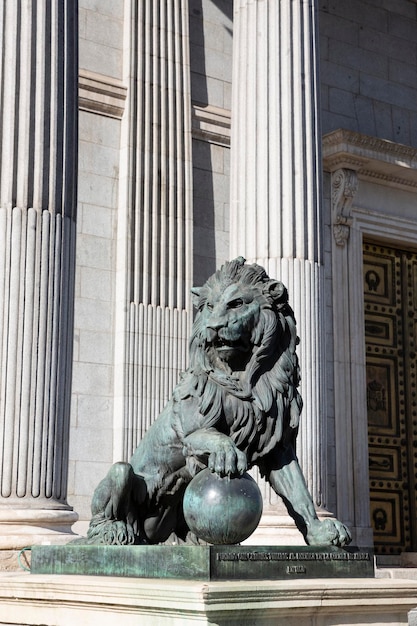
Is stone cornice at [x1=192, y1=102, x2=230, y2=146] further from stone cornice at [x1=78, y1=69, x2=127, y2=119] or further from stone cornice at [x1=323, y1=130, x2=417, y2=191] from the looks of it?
stone cornice at [x1=323, y1=130, x2=417, y2=191]

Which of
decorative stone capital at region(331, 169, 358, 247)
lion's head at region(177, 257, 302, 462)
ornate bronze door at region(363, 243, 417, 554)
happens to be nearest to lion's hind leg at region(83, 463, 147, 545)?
lion's head at region(177, 257, 302, 462)

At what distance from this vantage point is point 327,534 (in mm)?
7594

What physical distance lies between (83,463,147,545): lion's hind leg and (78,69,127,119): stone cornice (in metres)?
11.3

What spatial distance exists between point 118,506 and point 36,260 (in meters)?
5.30

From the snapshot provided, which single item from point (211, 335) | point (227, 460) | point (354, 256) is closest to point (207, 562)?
point (227, 460)

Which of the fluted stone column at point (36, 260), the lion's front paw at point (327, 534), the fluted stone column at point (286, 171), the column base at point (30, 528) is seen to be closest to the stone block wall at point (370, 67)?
the fluted stone column at point (286, 171)

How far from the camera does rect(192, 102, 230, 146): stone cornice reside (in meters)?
19.7

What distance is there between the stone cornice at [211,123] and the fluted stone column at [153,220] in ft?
1.54

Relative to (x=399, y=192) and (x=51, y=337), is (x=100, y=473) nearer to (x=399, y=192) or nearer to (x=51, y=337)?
(x=51, y=337)

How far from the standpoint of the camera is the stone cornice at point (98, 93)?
60.1 feet

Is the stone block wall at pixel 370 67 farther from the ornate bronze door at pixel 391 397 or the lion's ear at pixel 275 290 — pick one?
the lion's ear at pixel 275 290

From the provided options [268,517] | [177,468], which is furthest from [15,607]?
[268,517]

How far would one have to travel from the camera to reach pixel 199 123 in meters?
19.7

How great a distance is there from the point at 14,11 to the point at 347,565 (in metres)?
8.71
